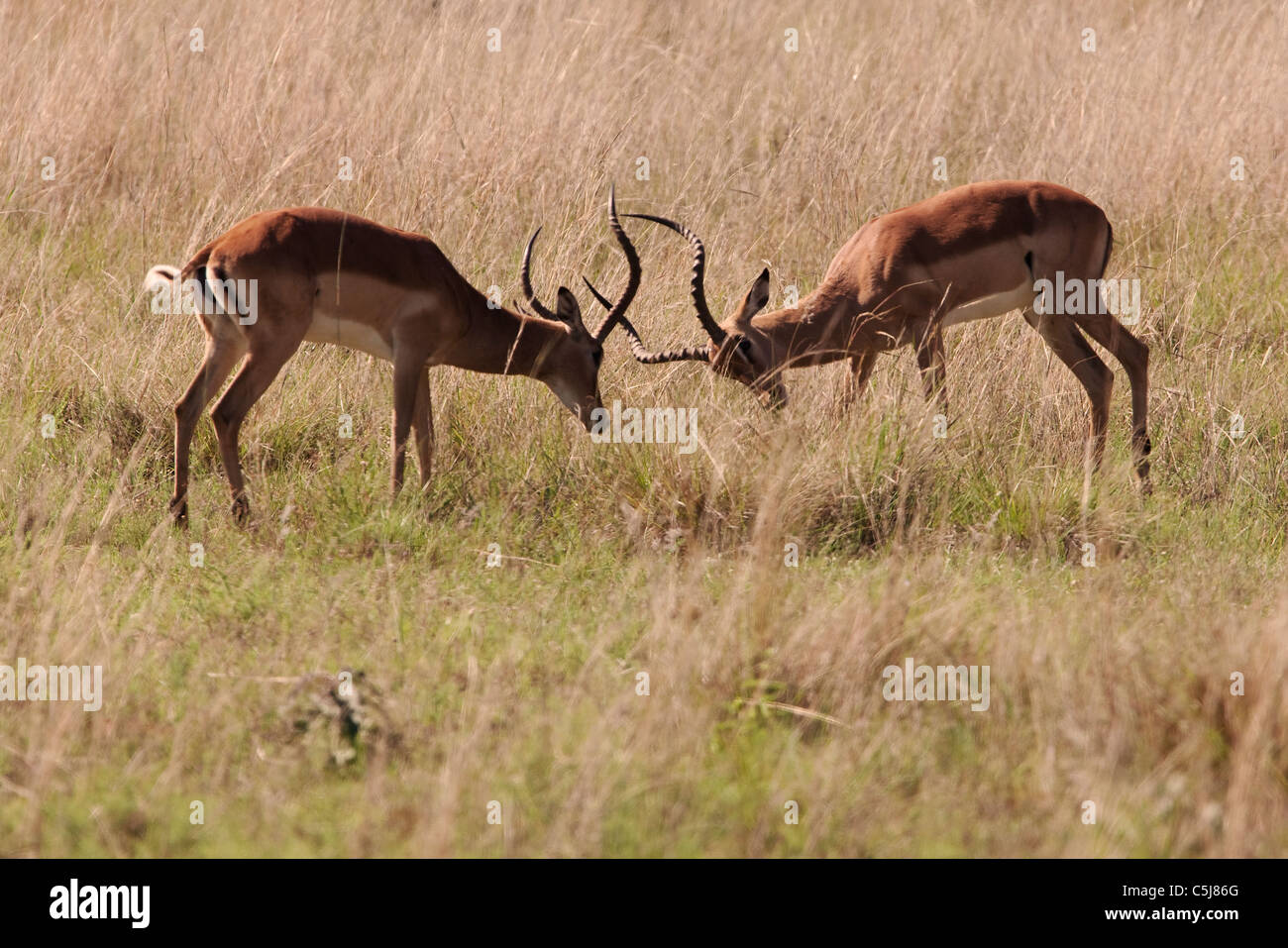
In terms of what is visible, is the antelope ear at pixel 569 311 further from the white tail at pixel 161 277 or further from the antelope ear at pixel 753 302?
the white tail at pixel 161 277

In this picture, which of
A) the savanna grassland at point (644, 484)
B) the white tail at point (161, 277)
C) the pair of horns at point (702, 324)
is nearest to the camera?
the savanna grassland at point (644, 484)

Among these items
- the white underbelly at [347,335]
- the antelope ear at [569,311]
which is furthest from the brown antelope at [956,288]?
the white underbelly at [347,335]

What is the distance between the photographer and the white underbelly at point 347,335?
5766mm

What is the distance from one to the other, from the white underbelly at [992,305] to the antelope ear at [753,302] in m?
0.85

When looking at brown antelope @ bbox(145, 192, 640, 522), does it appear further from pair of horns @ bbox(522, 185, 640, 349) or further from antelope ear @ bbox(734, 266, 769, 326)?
antelope ear @ bbox(734, 266, 769, 326)

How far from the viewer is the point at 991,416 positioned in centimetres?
639

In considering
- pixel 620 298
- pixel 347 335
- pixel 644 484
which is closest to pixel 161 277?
pixel 347 335

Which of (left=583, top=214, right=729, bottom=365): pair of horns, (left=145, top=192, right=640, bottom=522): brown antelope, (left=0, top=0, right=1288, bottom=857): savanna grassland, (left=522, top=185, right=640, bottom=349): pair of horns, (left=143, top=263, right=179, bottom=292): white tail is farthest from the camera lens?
(left=583, top=214, right=729, bottom=365): pair of horns

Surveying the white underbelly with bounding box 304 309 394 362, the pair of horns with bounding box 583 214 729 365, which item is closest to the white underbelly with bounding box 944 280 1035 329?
the pair of horns with bounding box 583 214 729 365

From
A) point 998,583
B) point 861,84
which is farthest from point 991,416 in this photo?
point 861,84

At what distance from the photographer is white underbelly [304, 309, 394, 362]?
18.9 feet

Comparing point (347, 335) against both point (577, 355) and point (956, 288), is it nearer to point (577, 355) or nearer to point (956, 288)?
point (577, 355)

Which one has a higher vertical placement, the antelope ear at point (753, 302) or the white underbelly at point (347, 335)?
the antelope ear at point (753, 302)

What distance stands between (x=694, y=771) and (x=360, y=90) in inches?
279
